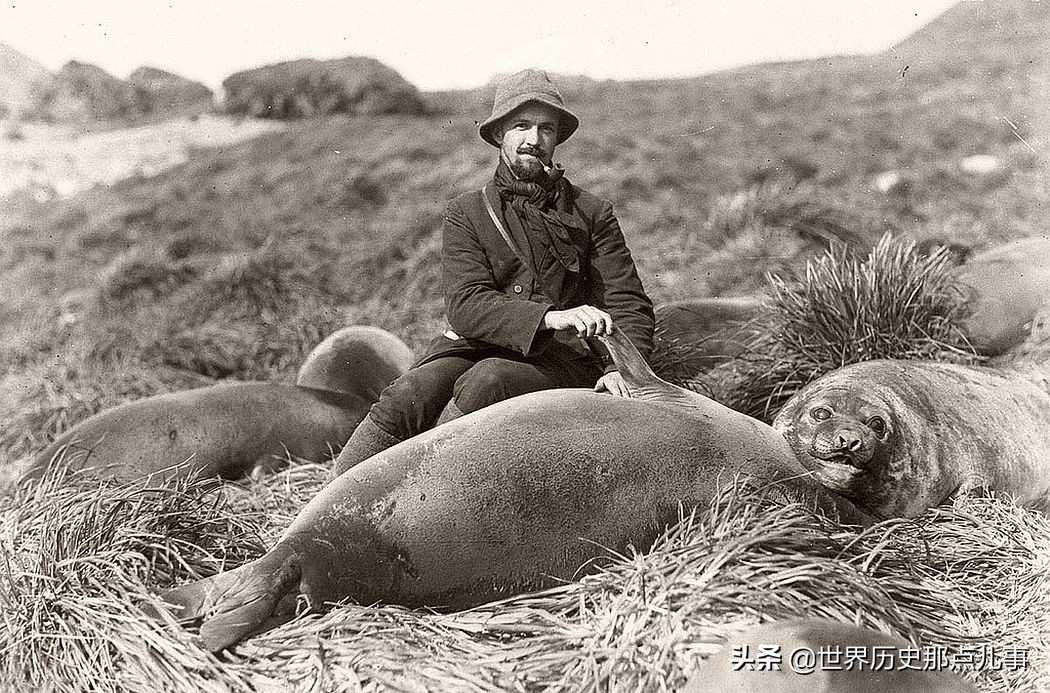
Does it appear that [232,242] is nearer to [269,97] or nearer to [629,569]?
[269,97]

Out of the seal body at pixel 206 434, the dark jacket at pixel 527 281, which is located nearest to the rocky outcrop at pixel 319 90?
the seal body at pixel 206 434

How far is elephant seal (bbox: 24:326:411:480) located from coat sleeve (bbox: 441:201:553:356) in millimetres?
1559

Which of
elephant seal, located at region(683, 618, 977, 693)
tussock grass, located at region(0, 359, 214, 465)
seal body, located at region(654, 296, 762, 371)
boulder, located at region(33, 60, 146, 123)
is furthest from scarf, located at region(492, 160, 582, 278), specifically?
boulder, located at region(33, 60, 146, 123)

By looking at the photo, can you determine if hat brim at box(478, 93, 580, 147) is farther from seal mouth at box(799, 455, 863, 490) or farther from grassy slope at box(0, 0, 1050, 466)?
grassy slope at box(0, 0, 1050, 466)

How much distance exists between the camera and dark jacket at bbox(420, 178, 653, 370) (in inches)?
152

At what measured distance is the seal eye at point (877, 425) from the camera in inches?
145

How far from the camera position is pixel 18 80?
56.9 feet

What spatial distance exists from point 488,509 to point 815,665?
107 cm

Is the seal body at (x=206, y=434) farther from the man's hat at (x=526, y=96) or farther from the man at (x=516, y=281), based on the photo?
the man's hat at (x=526, y=96)

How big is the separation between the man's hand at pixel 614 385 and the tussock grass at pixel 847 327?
1.30 m

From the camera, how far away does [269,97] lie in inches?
658

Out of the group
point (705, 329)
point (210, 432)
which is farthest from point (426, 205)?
point (210, 432)

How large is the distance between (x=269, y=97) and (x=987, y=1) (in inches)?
531

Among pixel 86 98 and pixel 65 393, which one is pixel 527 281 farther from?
pixel 86 98
